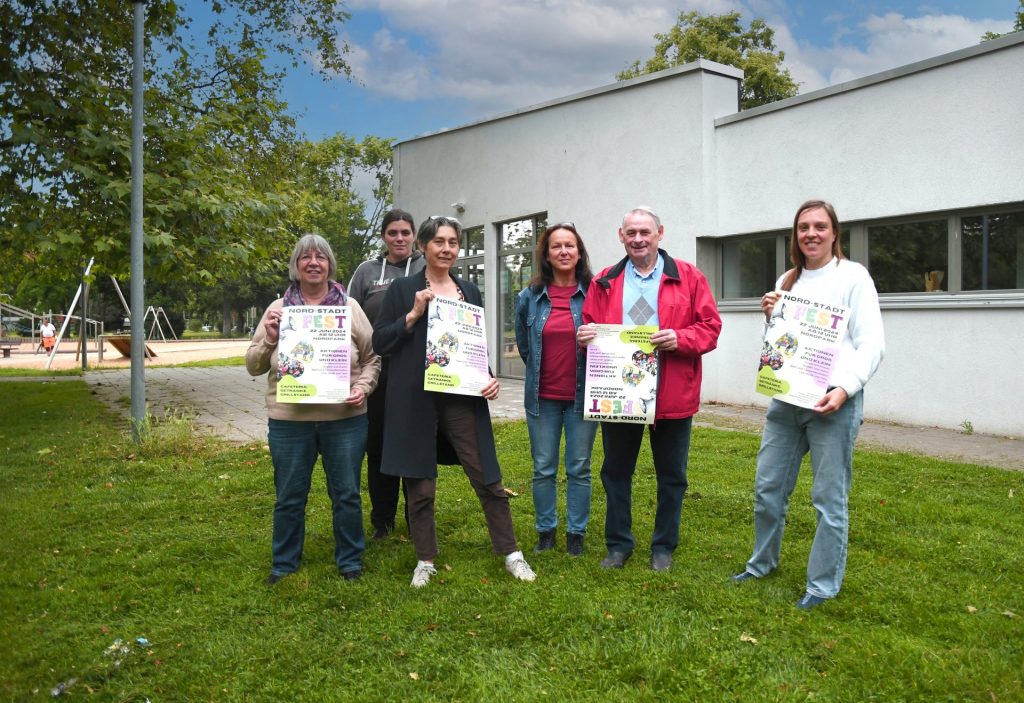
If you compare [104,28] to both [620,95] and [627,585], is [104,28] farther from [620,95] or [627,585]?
[627,585]

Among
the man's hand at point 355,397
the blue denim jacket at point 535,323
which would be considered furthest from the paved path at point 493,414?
the man's hand at point 355,397

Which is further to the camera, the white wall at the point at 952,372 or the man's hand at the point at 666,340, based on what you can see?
the white wall at the point at 952,372

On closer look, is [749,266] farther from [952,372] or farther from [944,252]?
[952,372]

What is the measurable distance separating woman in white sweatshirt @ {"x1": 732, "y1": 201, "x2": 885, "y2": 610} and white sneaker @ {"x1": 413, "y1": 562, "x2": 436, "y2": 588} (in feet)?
5.92

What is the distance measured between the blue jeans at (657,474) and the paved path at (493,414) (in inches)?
180

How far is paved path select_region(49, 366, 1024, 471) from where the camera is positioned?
8.64 meters

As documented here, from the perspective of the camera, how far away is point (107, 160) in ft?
33.8

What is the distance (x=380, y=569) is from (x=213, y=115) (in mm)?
8793

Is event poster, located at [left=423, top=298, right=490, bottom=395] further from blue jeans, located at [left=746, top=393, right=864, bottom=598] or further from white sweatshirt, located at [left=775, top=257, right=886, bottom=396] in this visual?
white sweatshirt, located at [left=775, top=257, right=886, bottom=396]

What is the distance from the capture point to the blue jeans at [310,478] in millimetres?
4527

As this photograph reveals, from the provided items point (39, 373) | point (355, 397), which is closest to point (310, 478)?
point (355, 397)

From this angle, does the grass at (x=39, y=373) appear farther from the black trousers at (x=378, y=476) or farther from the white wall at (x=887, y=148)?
the black trousers at (x=378, y=476)

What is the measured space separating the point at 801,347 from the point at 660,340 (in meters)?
Answer: 0.69

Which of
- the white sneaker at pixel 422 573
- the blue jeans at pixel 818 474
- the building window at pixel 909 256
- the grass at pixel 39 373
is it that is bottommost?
the white sneaker at pixel 422 573
